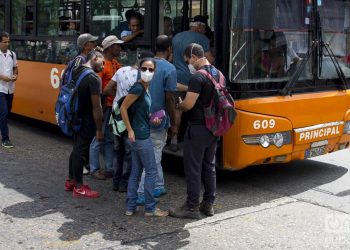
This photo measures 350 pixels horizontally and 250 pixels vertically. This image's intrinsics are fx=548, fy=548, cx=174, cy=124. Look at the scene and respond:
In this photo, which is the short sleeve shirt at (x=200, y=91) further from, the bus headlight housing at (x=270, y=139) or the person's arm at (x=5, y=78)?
the person's arm at (x=5, y=78)

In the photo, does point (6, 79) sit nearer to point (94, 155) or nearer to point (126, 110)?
point (94, 155)

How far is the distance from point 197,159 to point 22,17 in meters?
5.31

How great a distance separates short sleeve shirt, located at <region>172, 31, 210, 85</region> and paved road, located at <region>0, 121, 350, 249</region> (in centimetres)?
128

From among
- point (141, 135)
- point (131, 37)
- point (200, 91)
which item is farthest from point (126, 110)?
point (131, 37)

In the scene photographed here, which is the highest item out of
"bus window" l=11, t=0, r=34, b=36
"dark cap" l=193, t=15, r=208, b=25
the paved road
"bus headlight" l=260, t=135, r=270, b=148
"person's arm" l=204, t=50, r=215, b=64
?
"bus window" l=11, t=0, r=34, b=36

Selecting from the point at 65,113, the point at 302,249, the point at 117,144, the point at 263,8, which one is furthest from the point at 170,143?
the point at 302,249

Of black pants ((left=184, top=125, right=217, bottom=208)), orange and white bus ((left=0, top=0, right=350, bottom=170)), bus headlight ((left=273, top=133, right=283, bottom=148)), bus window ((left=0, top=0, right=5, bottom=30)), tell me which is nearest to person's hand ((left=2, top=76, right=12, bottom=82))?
orange and white bus ((left=0, top=0, right=350, bottom=170))

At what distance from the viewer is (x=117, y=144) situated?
5.89 metres

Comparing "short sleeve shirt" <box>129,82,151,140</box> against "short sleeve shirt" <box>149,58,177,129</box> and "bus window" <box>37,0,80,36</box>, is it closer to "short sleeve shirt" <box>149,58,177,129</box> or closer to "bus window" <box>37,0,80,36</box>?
"short sleeve shirt" <box>149,58,177,129</box>

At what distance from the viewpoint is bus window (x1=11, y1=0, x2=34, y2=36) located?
8.83 m

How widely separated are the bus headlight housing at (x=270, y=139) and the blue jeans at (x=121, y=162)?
1.27 m

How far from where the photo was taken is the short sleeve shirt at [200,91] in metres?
4.87

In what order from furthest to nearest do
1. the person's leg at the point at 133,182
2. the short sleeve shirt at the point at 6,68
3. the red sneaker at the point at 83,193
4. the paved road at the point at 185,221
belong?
the short sleeve shirt at the point at 6,68
the red sneaker at the point at 83,193
the person's leg at the point at 133,182
the paved road at the point at 185,221

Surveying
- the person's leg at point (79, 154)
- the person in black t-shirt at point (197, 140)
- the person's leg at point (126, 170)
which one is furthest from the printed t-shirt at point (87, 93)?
the person in black t-shirt at point (197, 140)
